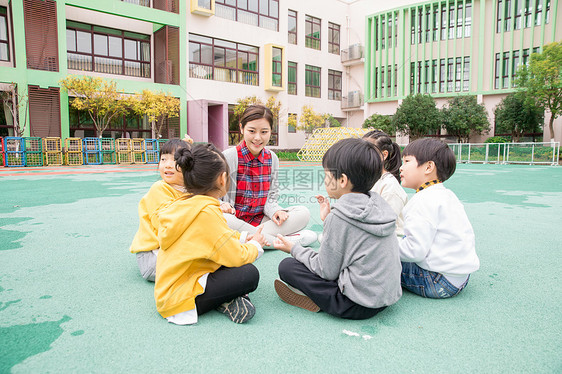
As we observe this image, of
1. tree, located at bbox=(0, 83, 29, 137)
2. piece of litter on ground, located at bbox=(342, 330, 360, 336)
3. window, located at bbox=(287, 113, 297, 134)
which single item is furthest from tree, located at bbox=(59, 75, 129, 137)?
piece of litter on ground, located at bbox=(342, 330, 360, 336)

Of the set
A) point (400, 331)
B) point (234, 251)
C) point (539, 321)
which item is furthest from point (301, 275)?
point (539, 321)

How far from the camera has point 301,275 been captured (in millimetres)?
1864

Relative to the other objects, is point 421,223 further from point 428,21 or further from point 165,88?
point 428,21

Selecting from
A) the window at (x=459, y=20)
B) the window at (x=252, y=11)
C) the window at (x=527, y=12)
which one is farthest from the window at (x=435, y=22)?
the window at (x=252, y=11)

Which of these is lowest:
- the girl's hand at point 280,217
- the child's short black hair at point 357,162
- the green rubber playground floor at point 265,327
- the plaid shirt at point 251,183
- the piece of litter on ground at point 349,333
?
the piece of litter on ground at point 349,333

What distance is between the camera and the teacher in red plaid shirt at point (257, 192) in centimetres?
282

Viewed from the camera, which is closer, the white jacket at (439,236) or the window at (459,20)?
the white jacket at (439,236)

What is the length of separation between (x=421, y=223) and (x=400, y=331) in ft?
1.78

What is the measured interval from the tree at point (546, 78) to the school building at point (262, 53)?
3225 mm

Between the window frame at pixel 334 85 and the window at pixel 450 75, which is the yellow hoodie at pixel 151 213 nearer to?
the window frame at pixel 334 85

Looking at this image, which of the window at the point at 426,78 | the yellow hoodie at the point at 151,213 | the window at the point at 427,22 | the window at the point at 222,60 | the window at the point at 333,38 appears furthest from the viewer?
the window at the point at 333,38

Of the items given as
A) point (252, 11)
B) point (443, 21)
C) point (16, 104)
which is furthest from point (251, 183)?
point (443, 21)

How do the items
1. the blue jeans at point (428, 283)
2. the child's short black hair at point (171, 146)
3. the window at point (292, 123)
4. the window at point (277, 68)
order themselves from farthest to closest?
1. the window at point (292, 123)
2. the window at point (277, 68)
3. the child's short black hair at point (171, 146)
4. the blue jeans at point (428, 283)

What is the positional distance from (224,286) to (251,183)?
4.34ft
